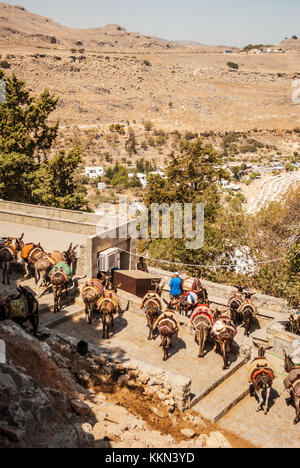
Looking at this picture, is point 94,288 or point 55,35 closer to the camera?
point 94,288

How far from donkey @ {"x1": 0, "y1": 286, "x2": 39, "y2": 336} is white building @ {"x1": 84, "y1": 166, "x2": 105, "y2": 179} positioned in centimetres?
5153

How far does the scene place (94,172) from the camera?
63031 mm

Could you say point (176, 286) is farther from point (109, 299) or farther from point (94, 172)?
point (94, 172)

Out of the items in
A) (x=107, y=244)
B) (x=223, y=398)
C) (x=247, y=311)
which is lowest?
(x=223, y=398)

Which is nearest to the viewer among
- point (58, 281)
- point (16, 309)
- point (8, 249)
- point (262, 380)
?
point (262, 380)

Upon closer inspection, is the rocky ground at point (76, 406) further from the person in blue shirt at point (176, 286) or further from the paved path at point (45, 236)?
the paved path at point (45, 236)

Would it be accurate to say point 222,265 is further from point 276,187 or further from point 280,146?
point 280,146

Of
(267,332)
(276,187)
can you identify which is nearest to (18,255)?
(267,332)

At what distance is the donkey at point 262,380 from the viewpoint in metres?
10.2

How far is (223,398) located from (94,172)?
54825mm

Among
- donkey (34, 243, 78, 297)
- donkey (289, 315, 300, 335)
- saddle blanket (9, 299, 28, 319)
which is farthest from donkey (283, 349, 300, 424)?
donkey (34, 243, 78, 297)

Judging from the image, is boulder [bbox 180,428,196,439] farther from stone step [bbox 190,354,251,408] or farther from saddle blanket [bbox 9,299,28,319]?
saddle blanket [bbox 9,299,28,319]

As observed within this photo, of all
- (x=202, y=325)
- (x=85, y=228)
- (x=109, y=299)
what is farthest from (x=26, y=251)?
(x=202, y=325)
